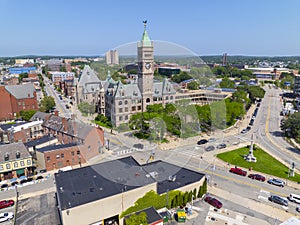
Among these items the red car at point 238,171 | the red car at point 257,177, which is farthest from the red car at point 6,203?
the red car at point 257,177

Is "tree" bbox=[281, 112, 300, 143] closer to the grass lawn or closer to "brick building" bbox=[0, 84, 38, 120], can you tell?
the grass lawn

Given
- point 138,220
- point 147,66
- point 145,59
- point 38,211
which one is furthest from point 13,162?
point 145,59

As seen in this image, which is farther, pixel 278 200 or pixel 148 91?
pixel 278 200

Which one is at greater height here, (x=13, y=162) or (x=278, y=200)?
(x=13, y=162)

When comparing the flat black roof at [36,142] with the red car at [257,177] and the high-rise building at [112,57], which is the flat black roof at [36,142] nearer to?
the high-rise building at [112,57]

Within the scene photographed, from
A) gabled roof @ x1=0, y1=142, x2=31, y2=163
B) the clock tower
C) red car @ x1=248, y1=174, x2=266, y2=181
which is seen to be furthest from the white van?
gabled roof @ x1=0, y1=142, x2=31, y2=163

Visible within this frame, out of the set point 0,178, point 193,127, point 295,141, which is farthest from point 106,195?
point 295,141

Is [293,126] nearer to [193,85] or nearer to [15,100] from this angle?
[193,85]
